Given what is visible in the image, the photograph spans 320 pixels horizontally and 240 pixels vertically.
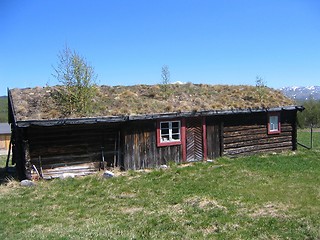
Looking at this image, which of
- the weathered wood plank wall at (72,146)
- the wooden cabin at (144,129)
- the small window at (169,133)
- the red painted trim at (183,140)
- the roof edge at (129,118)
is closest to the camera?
the roof edge at (129,118)

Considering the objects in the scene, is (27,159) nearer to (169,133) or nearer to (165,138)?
(165,138)

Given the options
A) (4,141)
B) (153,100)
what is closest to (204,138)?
(153,100)

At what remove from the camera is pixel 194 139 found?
19.3m

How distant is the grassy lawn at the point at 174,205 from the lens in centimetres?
844

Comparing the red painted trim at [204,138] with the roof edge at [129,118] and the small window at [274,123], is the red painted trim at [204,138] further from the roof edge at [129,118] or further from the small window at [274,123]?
the small window at [274,123]

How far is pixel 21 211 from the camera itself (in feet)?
35.9

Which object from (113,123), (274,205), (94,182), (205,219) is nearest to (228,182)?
(274,205)

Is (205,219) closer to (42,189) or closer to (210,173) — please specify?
(210,173)

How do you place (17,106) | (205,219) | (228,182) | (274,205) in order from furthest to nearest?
(17,106) < (228,182) < (274,205) < (205,219)

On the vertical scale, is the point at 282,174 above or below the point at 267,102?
below

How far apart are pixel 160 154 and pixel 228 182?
544 centimetres

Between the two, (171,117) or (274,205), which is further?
(171,117)

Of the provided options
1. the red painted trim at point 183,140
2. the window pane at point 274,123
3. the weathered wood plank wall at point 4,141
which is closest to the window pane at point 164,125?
the red painted trim at point 183,140

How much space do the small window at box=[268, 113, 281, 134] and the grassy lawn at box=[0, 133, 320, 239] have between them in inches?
213
